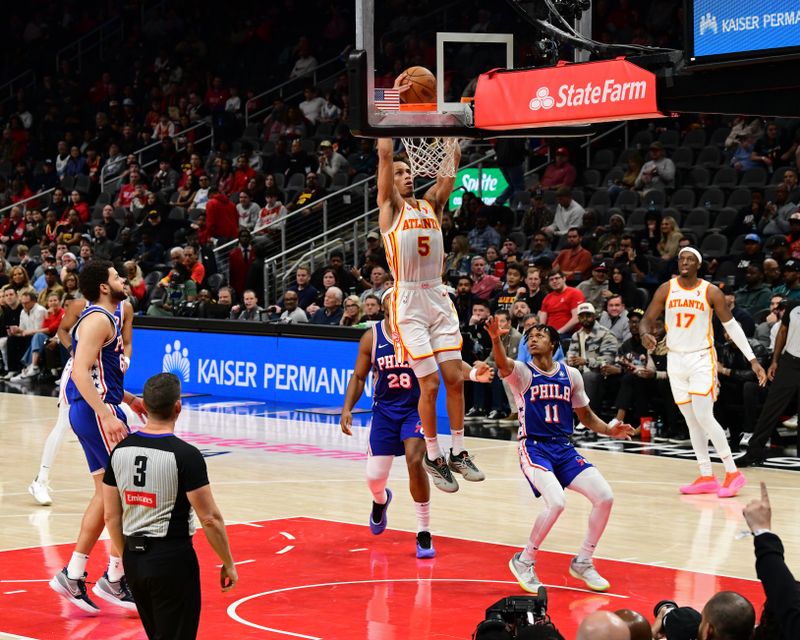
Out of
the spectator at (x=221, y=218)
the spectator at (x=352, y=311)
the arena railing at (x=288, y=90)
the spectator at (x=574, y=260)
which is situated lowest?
the spectator at (x=352, y=311)

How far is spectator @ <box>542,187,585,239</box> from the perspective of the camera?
18250 mm

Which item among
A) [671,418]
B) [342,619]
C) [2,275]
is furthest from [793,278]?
[2,275]

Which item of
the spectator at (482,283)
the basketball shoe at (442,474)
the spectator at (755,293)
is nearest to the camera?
the basketball shoe at (442,474)

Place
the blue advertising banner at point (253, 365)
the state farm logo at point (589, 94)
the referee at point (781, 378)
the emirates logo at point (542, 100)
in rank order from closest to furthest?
the state farm logo at point (589, 94), the emirates logo at point (542, 100), the referee at point (781, 378), the blue advertising banner at point (253, 365)

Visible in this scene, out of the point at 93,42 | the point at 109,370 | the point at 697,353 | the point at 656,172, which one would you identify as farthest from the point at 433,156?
the point at 93,42

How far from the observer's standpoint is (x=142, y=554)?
19.2 feet

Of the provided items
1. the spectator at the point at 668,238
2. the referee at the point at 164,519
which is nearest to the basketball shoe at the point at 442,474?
the referee at the point at 164,519

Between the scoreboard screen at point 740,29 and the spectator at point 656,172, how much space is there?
39.8ft

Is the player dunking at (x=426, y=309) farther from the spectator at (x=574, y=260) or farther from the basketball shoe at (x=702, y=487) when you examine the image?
the spectator at (x=574, y=260)

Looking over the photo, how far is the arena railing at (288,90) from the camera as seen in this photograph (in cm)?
2534

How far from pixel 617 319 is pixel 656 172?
3860mm

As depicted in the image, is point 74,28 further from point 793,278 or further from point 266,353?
point 793,278

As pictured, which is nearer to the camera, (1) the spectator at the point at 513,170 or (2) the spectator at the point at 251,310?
(2) the spectator at the point at 251,310

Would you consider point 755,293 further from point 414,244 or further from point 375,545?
point 414,244
